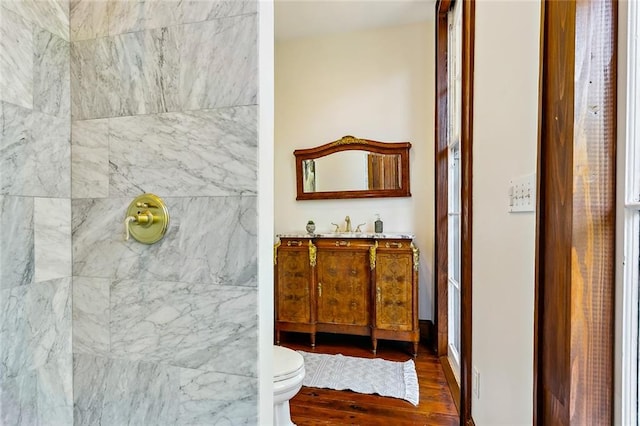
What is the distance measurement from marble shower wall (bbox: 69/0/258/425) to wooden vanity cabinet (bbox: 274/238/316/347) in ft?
6.36

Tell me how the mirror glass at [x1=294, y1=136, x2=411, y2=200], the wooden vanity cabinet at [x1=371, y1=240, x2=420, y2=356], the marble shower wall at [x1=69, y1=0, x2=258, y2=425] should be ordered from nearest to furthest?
the marble shower wall at [x1=69, y1=0, x2=258, y2=425], the wooden vanity cabinet at [x1=371, y1=240, x2=420, y2=356], the mirror glass at [x1=294, y1=136, x2=411, y2=200]

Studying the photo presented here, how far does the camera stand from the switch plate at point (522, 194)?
96cm

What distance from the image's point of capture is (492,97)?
1.32 metres

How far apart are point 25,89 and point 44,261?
454mm

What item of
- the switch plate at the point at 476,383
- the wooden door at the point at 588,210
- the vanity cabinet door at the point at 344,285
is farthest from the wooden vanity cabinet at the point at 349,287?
the wooden door at the point at 588,210

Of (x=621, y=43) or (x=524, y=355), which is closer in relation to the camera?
(x=621, y=43)

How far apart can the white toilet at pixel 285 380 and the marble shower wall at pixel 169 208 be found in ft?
2.07

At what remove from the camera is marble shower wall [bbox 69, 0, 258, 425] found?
2.64 ft

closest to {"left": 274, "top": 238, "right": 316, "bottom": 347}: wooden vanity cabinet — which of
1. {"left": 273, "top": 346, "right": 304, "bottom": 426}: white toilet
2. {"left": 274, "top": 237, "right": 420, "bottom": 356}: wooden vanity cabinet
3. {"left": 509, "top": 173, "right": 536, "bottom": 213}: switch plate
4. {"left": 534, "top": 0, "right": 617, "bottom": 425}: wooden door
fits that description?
{"left": 274, "top": 237, "right": 420, "bottom": 356}: wooden vanity cabinet

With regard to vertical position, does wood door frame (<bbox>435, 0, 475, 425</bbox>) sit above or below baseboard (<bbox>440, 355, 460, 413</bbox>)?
above

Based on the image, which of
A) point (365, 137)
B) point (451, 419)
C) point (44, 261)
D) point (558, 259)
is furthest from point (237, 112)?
Answer: point (365, 137)

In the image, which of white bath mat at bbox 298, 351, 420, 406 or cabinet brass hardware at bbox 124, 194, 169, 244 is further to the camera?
white bath mat at bbox 298, 351, 420, 406

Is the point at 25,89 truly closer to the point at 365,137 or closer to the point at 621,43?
the point at 621,43

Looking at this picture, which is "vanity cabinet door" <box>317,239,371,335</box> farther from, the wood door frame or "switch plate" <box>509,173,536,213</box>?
"switch plate" <box>509,173,536,213</box>
